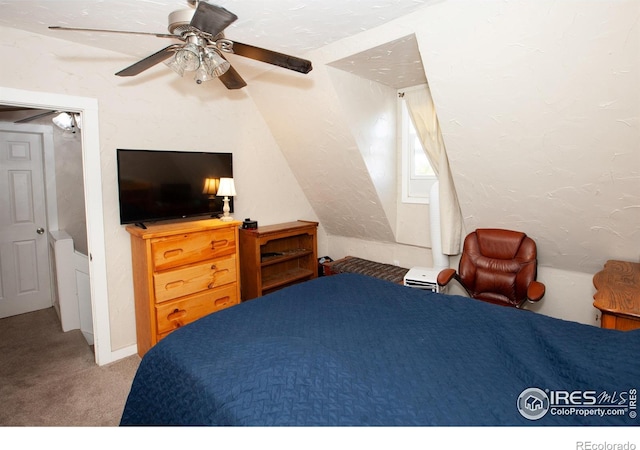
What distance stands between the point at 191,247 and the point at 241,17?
5.69 feet

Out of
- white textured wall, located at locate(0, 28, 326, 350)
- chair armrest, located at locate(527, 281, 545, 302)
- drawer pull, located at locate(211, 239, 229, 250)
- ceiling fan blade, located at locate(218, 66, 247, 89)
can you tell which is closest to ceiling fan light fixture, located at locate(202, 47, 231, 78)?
ceiling fan blade, located at locate(218, 66, 247, 89)

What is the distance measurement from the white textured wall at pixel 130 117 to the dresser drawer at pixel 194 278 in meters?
0.47

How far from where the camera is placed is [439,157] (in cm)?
323

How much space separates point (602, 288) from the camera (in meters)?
2.02

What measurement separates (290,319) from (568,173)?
207 centimetres

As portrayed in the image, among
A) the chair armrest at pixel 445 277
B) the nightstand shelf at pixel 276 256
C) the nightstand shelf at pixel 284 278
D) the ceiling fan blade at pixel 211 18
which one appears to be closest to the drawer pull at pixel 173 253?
the nightstand shelf at pixel 276 256

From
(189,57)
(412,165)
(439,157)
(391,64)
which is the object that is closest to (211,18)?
(189,57)

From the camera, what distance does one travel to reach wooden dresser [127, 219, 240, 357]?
2.76m

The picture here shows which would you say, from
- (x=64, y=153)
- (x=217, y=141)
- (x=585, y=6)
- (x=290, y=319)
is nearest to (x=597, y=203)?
(x=585, y=6)

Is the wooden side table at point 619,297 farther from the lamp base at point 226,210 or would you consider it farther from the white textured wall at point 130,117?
the white textured wall at point 130,117

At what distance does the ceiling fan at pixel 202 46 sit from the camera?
4.65 feet

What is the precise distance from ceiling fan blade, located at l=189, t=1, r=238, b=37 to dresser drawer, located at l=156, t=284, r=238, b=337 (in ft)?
6.95

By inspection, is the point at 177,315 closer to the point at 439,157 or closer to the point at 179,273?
the point at 179,273
